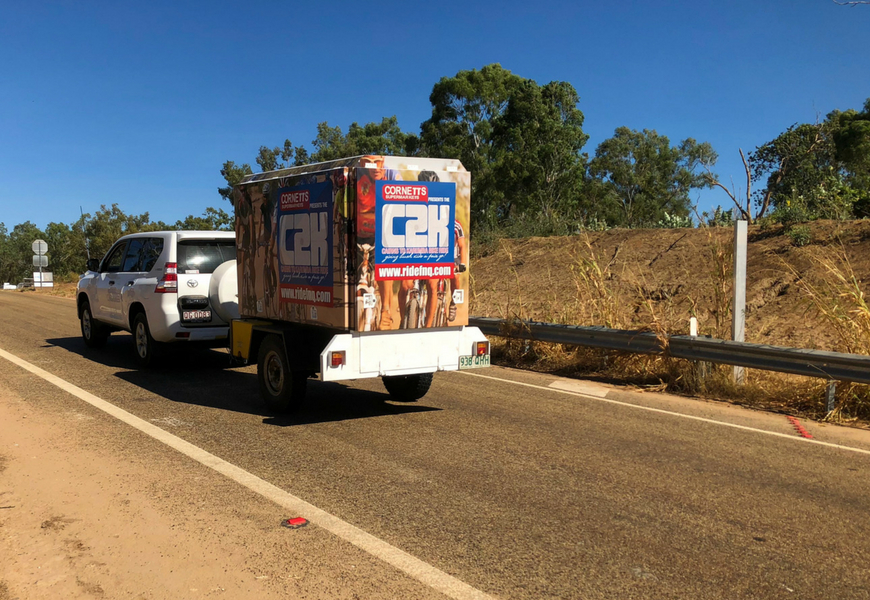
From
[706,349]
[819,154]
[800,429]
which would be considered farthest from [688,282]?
[819,154]

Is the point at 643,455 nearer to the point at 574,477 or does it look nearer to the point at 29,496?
the point at 574,477

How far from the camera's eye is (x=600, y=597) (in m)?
3.66

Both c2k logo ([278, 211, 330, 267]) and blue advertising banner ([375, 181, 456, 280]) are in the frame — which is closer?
blue advertising banner ([375, 181, 456, 280])

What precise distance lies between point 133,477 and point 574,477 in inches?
134

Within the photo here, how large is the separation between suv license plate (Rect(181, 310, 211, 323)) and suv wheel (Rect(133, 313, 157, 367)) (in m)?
0.76

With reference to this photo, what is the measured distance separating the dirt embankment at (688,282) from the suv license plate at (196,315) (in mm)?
4919

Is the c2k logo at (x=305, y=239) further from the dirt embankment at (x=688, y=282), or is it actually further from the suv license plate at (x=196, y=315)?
the dirt embankment at (x=688, y=282)

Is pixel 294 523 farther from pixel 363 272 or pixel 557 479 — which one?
pixel 363 272

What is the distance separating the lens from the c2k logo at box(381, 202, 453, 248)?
712 cm

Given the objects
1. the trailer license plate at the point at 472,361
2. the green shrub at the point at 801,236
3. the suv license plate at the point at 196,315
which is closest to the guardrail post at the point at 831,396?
the trailer license plate at the point at 472,361

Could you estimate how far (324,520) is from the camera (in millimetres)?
4680

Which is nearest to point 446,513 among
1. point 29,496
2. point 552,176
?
point 29,496

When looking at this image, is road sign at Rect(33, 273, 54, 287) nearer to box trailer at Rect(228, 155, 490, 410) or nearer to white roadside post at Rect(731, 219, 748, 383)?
box trailer at Rect(228, 155, 490, 410)

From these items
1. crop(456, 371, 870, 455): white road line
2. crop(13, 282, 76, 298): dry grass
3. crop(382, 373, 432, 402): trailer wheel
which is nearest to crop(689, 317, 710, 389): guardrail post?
crop(456, 371, 870, 455): white road line
